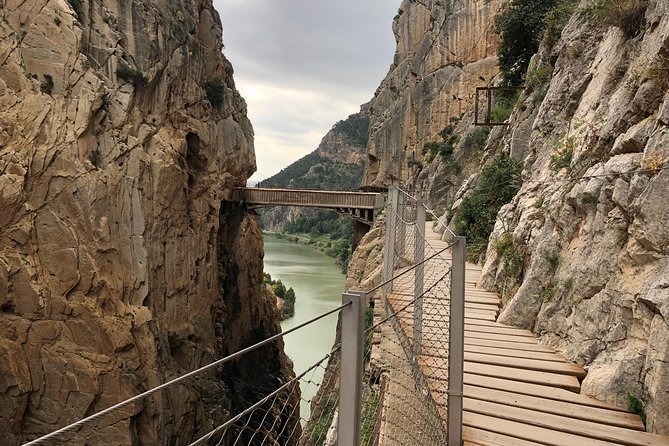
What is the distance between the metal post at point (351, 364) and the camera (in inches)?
63.0

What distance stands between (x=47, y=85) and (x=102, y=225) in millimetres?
3919

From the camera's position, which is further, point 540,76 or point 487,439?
point 540,76

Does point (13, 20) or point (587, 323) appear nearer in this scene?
point (587, 323)

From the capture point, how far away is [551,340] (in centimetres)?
382

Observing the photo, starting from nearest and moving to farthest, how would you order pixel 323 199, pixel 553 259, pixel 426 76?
pixel 553 259 → pixel 323 199 → pixel 426 76

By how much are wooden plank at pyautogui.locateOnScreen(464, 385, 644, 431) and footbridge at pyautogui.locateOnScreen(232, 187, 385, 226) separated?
41.8ft

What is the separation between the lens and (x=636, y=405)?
2.72 meters

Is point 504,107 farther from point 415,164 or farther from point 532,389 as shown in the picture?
point 415,164

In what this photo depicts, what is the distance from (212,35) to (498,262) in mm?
16387

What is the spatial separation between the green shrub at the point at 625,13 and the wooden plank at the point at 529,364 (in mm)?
3485

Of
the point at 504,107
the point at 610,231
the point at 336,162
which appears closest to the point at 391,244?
the point at 610,231

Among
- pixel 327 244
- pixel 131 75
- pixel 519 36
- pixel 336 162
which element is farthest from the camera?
pixel 336 162

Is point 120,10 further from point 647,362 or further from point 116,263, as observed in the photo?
point 647,362

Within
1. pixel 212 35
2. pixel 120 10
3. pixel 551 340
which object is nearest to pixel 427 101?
pixel 212 35
